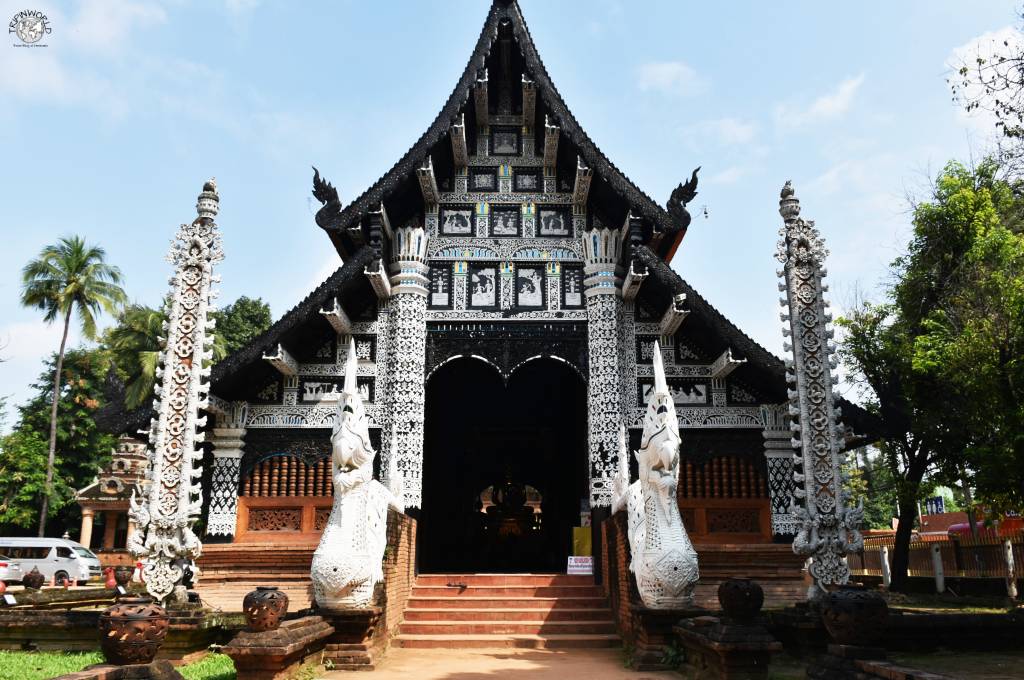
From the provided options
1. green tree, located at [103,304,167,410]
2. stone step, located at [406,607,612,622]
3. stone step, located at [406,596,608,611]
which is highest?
green tree, located at [103,304,167,410]

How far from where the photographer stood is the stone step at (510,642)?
898 cm

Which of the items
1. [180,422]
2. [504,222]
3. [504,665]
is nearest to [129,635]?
[504,665]

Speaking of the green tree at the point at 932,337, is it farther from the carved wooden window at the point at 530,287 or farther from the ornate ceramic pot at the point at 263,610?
the ornate ceramic pot at the point at 263,610

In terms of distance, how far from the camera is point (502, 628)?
9320mm

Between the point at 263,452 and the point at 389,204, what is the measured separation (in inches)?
160

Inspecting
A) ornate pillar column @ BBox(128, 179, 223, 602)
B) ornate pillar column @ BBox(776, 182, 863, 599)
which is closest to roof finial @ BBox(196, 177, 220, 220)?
ornate pillar column @ BBox(128, 179, 223, 602)

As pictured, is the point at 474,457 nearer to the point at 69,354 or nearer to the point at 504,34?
the point at 504,34

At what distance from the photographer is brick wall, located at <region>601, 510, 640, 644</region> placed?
26.6ft

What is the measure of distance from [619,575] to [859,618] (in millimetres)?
3998

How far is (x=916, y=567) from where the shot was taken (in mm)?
20469

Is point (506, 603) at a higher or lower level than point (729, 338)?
lower

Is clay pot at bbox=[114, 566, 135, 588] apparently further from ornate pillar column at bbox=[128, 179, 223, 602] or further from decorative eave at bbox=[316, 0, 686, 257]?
decorative eave at bbox=[316, 0, 686, 257]

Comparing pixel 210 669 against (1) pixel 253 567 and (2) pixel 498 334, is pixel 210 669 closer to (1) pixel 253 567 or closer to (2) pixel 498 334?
(1) pixel 253 567

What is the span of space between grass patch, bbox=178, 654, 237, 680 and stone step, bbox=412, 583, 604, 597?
2.85 meters
